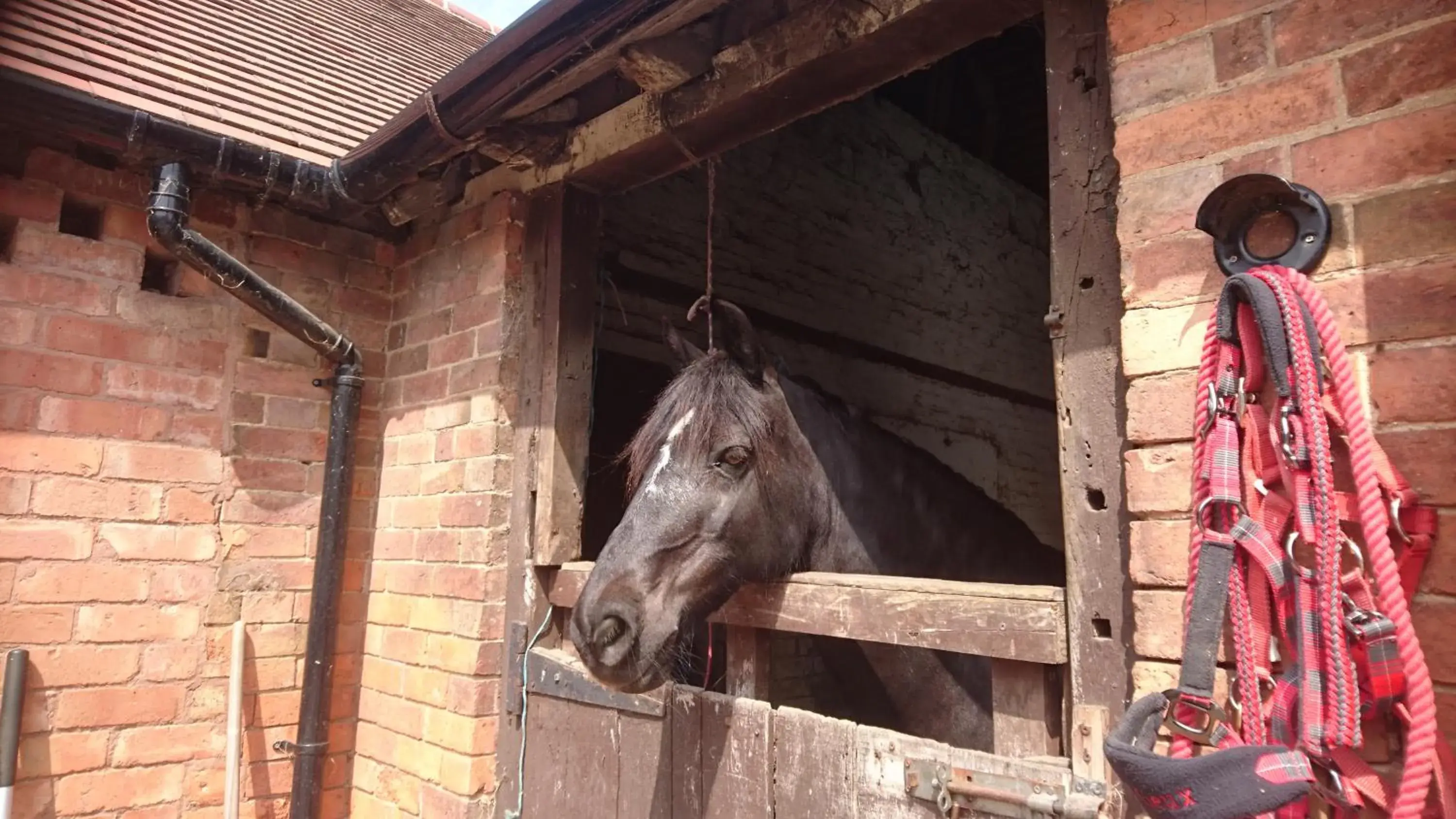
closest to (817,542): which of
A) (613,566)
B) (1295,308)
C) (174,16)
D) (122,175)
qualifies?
(613,566)

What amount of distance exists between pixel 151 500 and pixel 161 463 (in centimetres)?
15

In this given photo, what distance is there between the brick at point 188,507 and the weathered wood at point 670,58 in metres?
2.45

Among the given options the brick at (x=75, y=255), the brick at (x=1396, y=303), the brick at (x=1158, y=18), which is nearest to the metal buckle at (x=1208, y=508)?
the brick at (x=1396, y=303)

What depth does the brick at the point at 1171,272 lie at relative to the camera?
58.6 inches

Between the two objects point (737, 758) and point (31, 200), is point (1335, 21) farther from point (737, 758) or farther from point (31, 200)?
point (31, 200)

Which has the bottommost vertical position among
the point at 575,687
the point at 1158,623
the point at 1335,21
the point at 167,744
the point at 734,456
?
the point at 167,744

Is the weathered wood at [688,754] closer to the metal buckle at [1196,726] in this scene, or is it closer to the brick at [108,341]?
the metal buckle at [1196,726]

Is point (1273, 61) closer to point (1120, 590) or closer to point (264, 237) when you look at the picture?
point (1120, 590)

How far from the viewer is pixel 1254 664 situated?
128 centimetres

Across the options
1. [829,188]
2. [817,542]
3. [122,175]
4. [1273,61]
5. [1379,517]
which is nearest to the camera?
[1379,517]

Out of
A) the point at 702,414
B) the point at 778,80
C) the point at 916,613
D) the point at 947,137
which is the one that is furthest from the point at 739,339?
the point at 947,137

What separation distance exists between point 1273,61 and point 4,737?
4.05m

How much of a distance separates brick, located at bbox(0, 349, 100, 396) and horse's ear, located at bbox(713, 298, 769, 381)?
2484mm

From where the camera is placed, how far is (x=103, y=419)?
10.2 feet
